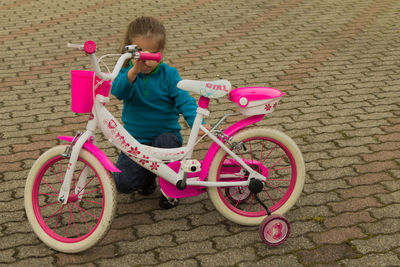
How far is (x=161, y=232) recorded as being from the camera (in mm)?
3461

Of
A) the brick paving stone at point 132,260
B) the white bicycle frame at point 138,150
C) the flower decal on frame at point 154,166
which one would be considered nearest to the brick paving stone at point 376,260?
the white bicycle frame at point 138,150

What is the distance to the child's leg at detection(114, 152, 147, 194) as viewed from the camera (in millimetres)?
3641

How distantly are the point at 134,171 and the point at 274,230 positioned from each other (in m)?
0.99

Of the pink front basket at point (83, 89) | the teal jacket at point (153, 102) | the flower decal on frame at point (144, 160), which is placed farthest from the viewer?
the teal jacket at point (153, 102)

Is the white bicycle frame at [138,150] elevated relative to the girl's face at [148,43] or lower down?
lower down

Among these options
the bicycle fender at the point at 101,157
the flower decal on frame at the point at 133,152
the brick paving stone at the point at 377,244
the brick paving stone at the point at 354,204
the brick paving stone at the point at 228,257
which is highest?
the bicycle fender at the point at 101,157

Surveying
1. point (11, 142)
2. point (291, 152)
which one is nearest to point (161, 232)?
point (291, 152)

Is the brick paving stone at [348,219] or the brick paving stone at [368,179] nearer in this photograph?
the brick paving stone at [348,219]

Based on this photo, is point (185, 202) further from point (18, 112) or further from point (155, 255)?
point (18, 112)

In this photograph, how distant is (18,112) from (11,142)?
69cm

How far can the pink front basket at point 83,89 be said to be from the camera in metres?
2.96

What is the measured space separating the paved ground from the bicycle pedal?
0.42 m

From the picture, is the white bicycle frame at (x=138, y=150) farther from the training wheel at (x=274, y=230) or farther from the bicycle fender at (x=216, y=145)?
the training wheel at (x=274, y=230)

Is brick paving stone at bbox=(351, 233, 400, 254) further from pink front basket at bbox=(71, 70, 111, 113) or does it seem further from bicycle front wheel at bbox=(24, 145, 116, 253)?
pink front basket at bbox=(71, 70, 111, 113)
